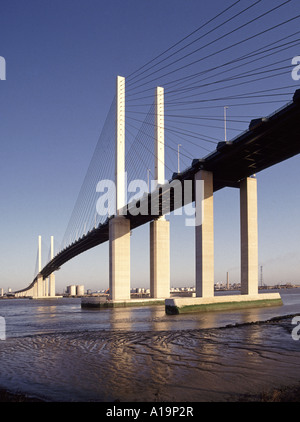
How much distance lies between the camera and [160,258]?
187 ft

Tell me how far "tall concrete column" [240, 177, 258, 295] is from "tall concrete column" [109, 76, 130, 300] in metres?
14.6

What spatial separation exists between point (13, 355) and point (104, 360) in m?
4.07

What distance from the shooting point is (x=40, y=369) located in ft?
43.2

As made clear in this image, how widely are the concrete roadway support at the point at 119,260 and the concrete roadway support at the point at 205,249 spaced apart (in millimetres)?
16228

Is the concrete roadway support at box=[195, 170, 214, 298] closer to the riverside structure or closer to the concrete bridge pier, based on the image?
the riverside structure

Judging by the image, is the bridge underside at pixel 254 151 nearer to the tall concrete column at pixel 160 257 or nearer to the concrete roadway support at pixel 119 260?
the concrete roadway support at pixel 119 260

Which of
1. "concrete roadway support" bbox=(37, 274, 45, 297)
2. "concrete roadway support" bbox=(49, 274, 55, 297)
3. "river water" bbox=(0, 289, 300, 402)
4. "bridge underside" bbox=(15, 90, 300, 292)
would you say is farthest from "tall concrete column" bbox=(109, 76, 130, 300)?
"concrete roadway support" bbox=(37, 274, 45, 297)

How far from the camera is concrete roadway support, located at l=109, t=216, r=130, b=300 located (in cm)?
5300

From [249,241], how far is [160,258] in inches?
705

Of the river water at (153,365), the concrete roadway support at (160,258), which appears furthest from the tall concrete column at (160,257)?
the river water at (153,365)

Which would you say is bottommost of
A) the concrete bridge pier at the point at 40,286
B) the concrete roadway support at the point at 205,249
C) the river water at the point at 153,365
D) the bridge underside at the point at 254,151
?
the concrete bridge pier at the point at 40,286

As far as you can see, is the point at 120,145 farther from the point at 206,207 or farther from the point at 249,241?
the point at 249,241

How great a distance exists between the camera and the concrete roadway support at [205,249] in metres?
37.9

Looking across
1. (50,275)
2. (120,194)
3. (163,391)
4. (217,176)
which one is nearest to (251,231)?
(217,176)
